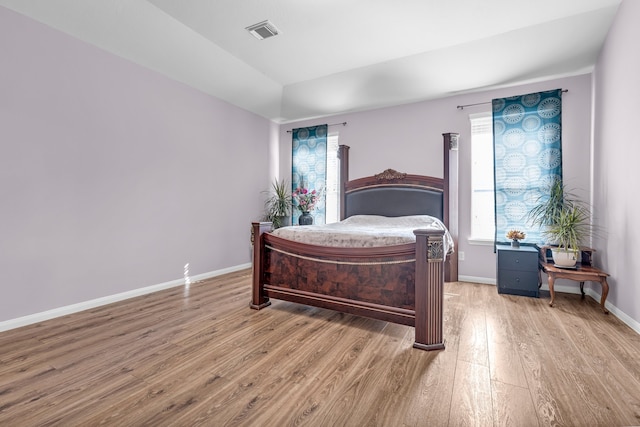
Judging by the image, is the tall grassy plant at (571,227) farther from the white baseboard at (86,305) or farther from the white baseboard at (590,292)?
the white baseboard at (86,305)

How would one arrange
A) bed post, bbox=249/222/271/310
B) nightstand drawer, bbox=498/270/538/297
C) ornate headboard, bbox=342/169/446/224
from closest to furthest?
bed post, bbox=249/222/271/310
nightstand drawer, bbox=498/270/538/297
ornate headboard, bbox=342/169/446/224

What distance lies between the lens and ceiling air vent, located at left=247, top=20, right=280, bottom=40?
2.82m

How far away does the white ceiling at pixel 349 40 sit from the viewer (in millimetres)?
2547

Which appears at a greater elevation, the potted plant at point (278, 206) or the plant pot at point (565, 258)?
the potted plant at point (278, 206)

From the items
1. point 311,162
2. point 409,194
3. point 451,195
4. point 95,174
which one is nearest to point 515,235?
point 451,195

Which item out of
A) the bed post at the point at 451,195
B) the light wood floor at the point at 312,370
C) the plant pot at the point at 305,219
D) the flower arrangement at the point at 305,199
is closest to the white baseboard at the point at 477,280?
the bed post at the point at 451,195

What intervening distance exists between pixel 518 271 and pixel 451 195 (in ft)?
4.14

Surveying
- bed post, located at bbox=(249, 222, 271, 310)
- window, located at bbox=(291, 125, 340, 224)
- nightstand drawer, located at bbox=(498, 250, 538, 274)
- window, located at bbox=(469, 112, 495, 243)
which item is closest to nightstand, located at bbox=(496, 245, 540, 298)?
nightstand drawer, located at bbox=(498, 250, 538, 274)

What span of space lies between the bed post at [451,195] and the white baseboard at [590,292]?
0.25 meters

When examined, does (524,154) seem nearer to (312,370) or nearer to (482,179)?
(482,179)

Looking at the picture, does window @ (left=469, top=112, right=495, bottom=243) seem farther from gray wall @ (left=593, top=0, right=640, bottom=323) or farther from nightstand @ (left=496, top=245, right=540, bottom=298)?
gray wall @ (left=593, top=0, right=640, bottom=323)

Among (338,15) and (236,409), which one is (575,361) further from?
(338,15)

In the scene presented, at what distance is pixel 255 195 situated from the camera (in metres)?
5.14

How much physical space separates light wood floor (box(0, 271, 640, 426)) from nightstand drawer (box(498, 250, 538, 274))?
616 mm
